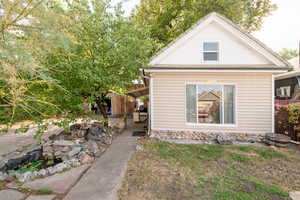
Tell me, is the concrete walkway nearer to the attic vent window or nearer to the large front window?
the large front window

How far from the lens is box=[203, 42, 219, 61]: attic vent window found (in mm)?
7043

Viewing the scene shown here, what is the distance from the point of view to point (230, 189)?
3.11 metres

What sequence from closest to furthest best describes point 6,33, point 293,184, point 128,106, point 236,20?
1. point 6,33
2. point 293,184
3. point 236,20
4. point 128,106

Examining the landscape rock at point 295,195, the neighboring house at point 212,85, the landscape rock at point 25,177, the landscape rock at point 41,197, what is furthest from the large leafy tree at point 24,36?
the landscape rock at point 295,195

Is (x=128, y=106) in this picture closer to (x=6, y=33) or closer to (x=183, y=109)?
(x=183, y=109)

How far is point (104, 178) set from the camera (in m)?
3.54

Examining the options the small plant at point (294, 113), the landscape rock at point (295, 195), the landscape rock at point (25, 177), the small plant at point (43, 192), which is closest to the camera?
the landscape rock at point (295, 195)

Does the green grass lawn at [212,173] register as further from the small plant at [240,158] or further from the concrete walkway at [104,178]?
the concrete walkway at [104,178]

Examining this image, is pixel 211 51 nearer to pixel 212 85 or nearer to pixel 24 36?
pixel 212 85

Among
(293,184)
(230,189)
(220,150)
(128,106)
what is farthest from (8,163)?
(128,106)

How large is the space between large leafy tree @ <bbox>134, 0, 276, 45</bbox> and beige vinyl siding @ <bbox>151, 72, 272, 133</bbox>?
7.85m

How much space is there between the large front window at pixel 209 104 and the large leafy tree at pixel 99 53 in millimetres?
3003

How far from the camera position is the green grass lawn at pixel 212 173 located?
2.98 metres

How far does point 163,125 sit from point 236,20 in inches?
506
